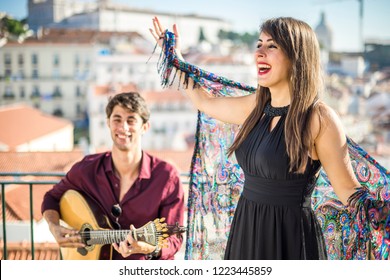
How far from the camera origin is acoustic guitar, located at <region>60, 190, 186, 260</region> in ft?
5.88

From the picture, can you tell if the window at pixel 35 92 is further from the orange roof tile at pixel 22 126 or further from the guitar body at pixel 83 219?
the guitar body at pixel 83 219

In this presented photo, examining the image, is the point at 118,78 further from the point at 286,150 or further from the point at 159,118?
the point at 286,150

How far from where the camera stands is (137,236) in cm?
174

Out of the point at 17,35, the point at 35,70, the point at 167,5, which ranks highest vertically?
the point at 167,5

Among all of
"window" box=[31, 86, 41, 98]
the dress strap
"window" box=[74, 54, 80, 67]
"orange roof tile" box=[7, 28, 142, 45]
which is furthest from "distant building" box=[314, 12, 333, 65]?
the dress strap

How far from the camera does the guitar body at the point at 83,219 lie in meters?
1.85

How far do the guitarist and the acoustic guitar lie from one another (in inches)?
0.9

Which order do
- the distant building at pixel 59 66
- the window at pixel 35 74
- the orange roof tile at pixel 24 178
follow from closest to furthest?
the orange roof tile at pixel 24 178 < the distant building at pixel 59 66 < the window at pixel 35 74

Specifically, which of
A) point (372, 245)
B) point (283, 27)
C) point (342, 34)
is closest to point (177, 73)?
point (283, 27)

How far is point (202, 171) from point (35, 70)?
146 ft

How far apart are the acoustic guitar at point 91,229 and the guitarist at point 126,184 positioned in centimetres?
2

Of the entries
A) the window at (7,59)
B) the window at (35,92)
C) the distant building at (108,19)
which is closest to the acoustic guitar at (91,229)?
the window at (7,59)

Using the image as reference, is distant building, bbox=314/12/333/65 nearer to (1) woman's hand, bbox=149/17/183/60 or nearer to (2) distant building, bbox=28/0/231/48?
(2) distant building, bbox=28/0/231/48

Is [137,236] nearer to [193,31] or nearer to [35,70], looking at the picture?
[35,70]
